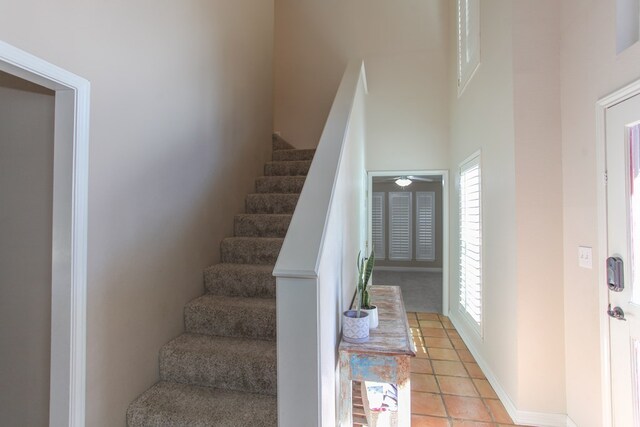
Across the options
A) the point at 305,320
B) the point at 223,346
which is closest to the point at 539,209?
the point at 305,320

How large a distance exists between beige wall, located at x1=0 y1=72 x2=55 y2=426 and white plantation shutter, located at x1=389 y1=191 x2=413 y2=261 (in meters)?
6.95

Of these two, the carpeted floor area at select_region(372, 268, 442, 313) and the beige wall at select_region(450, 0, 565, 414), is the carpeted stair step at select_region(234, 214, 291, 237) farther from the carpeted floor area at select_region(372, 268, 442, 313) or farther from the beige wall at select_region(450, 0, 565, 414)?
the carpeted floor area at select_region(372, 268, 442, 313)

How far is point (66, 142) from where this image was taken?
1320 millimetres

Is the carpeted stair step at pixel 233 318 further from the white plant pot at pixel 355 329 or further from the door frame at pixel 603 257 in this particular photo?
the door frame at pixel 603 257

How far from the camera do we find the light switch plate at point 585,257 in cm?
178

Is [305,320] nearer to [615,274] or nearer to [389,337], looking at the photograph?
[389,337]

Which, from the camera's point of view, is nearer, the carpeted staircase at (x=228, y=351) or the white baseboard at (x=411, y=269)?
the carpeted staircase at (x=228, y=351)

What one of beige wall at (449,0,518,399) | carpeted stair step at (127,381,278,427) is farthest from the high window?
carpeted stair step at (127,381,278,427)

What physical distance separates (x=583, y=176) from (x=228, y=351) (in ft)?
7.28

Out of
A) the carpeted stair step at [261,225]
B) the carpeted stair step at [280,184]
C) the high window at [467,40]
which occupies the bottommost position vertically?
the carpeted stair step at [261,225]

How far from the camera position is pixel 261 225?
2660 millimetres

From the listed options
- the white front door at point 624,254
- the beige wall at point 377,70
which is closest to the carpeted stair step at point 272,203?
the beige wall at point 377,70

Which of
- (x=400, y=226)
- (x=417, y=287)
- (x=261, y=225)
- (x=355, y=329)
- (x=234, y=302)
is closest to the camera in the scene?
(x=355, y=329)

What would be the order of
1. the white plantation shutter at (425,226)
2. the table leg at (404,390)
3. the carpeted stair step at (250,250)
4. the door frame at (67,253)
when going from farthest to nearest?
the white plantation shutter at (425,226)
the carpeted stair step at (250,250)
the table leg at (404,390)
the door frame at (67,253)
